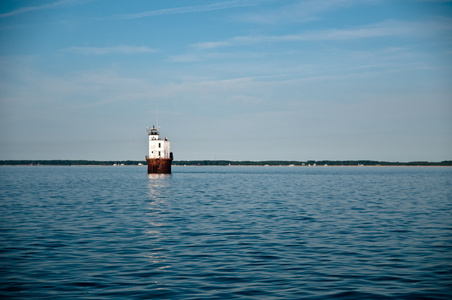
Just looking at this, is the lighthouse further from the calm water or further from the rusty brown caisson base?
the calm water

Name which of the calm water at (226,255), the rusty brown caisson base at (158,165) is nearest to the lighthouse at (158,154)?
the rusty brown caisson base at (158,165)

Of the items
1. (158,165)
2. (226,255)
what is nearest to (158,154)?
(158,165)

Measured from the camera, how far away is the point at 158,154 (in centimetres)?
11994

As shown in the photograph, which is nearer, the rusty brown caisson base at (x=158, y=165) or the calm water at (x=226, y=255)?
the calm water at (x=226, y=255)

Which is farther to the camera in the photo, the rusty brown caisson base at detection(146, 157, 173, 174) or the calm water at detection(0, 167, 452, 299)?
the rusty brown caisson base at detection(146, 157, 173, 174)

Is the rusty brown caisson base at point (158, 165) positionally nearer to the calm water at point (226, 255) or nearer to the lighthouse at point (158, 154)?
the lighthouse at point (158, 154)

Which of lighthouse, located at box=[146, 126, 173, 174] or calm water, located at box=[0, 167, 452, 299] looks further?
lighthouse, located at box=[146, 126, 173, 174]

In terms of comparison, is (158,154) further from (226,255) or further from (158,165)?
(226,255)

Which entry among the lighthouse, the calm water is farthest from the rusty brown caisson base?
the calm water

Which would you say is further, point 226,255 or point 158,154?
point 158,154

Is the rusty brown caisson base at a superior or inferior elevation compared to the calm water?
superior

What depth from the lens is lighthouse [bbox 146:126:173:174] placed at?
119312 millimetres

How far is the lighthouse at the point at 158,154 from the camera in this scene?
391 ft

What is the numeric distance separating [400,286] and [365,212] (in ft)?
70.6
